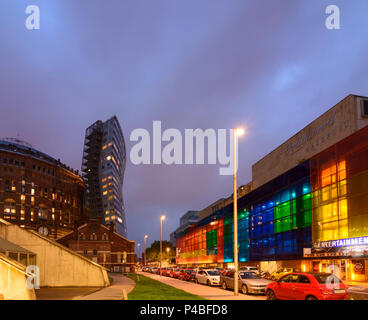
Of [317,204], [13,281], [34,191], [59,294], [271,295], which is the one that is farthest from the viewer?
[34,191]

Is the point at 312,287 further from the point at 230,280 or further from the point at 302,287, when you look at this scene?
the point at 230,280

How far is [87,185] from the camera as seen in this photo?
633 ft

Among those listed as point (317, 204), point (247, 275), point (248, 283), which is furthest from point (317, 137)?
point (248, 283)

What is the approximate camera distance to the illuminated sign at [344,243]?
39969mm

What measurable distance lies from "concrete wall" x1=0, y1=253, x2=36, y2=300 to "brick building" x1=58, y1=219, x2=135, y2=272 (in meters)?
64.0

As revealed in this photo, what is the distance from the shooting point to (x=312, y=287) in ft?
56.3

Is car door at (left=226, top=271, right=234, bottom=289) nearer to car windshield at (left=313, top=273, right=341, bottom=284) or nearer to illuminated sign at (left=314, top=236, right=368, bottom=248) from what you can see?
car windshield at (left=313, top=273, right=341, bottom=284)

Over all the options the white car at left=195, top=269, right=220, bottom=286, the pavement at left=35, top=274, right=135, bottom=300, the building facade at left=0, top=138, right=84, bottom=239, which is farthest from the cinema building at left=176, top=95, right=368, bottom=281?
the building facade at left=0, top=138, right=84, bottom=239

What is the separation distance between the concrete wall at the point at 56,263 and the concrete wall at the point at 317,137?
134 ft

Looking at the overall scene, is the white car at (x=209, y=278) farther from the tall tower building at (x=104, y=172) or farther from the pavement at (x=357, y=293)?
the tall tower building at (x=104, y=172)

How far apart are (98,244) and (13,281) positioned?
65488mm

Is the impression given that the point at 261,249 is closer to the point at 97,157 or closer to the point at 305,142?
the point at 305,142

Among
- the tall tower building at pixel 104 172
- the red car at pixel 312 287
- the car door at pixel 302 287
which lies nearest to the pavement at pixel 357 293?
the red car at pixel 312 287
